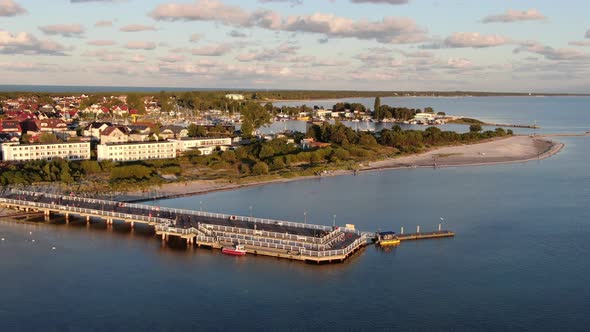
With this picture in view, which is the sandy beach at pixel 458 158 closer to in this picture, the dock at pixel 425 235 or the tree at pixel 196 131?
the dock at pixel 425 235

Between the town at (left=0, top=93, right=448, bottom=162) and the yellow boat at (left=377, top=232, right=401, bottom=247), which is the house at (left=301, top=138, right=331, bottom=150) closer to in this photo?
the town at (left=0, top=93, right=448, bottom=162)

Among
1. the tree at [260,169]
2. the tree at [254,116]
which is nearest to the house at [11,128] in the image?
the tree at [254,116]

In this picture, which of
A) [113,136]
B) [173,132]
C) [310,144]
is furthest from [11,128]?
[310,144]

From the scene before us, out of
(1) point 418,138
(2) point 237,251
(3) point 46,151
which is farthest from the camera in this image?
(1) point 418,138

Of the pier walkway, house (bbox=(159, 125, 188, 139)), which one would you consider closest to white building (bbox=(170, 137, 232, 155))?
house (bbox=(159, 125, 188, 139))

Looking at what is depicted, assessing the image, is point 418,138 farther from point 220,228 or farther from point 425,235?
point 220,228

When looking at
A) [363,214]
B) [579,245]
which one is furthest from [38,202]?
[579,245]
